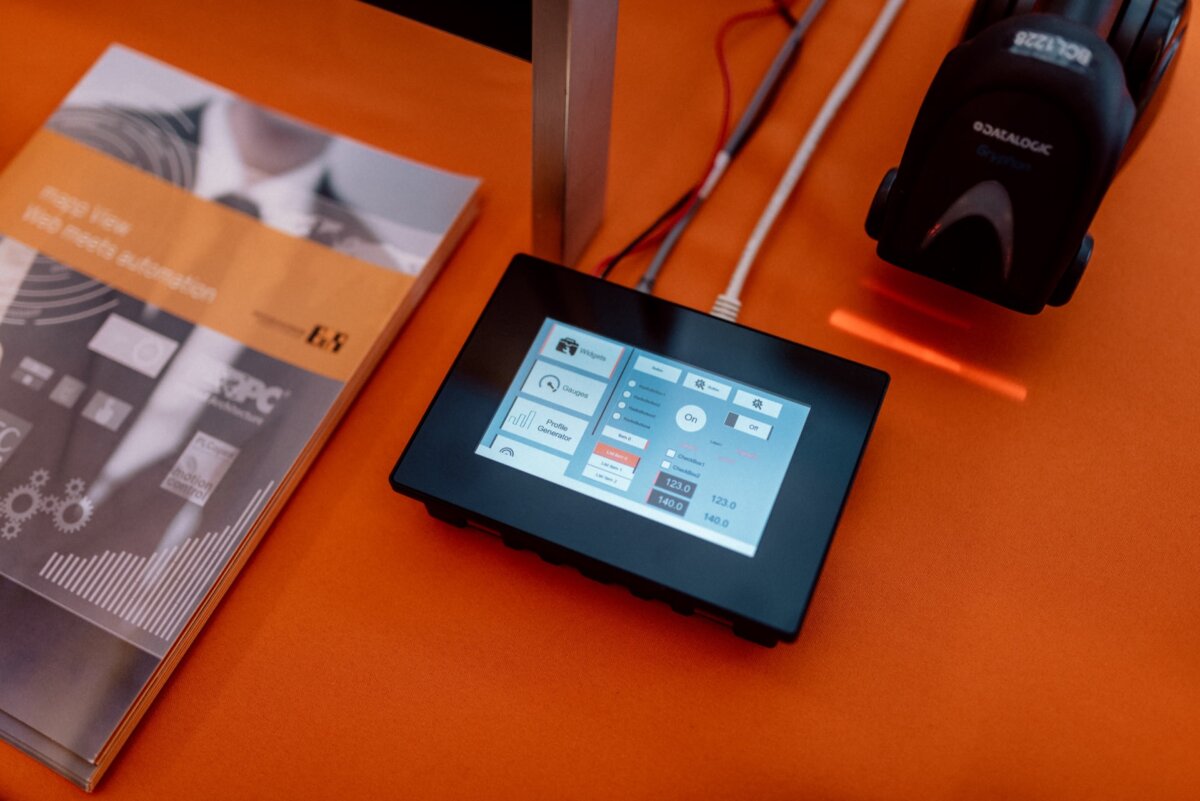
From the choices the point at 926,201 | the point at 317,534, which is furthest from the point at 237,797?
the point at 926,201

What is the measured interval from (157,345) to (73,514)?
105 millimetres

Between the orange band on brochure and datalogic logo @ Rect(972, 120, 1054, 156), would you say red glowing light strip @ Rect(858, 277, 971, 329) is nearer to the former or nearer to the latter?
datalogic logo @ Rect(972, 120, 1054, 156)

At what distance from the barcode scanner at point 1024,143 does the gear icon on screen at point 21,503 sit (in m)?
0.48

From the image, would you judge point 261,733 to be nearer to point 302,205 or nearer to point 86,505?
point 86,505

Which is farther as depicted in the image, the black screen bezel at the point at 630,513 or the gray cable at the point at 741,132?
the gray cable at the point at 741,132

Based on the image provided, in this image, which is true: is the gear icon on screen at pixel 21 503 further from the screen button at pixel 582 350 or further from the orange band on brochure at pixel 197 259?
the screen button at pixel 582 350

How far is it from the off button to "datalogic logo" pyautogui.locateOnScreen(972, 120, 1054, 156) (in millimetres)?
192

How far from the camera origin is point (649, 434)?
1.70ft

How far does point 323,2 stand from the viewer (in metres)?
0.70

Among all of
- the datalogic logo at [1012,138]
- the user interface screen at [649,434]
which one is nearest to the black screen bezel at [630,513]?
the user interface screen at [649,434]

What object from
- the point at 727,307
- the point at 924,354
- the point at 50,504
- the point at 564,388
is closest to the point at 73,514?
the point at 50,504

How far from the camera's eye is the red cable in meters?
0.63

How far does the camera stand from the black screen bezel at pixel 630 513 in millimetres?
482

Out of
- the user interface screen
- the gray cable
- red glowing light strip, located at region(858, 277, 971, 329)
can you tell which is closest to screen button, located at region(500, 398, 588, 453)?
the user interface screen
